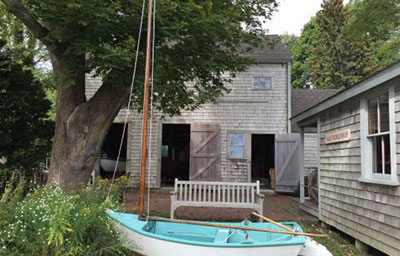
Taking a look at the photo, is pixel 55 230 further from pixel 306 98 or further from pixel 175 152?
pixel 175 152

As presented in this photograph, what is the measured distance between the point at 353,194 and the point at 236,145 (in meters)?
6.29

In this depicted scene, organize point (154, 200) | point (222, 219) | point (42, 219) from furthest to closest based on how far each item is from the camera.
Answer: point (154, 200)
point (222, 219)
point (42, 219)

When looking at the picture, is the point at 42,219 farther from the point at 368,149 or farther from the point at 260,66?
the point at 260,66

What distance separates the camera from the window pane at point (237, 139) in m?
11.4

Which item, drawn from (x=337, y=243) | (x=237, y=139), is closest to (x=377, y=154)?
(x=337, y=243)

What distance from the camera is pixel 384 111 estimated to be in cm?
456

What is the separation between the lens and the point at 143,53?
17.9 feet

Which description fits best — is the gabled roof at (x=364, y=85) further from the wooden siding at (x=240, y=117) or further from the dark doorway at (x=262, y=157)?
the dark doorway at (x=262, y=157)

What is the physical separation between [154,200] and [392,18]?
1105 centimetres

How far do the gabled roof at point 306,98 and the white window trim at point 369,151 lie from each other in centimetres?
748

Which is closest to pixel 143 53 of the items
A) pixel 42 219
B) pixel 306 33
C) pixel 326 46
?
pixel 42 219

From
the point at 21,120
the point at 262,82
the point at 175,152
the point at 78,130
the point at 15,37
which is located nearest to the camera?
the point at 78,130

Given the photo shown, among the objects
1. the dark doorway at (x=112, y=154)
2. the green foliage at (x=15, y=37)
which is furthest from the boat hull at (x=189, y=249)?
the dark doorway at (x=112, y=154)

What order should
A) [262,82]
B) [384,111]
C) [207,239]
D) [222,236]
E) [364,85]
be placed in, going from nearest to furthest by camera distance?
[222,236] → [207,239] → [384,111] → [364,85] → [262,82]
